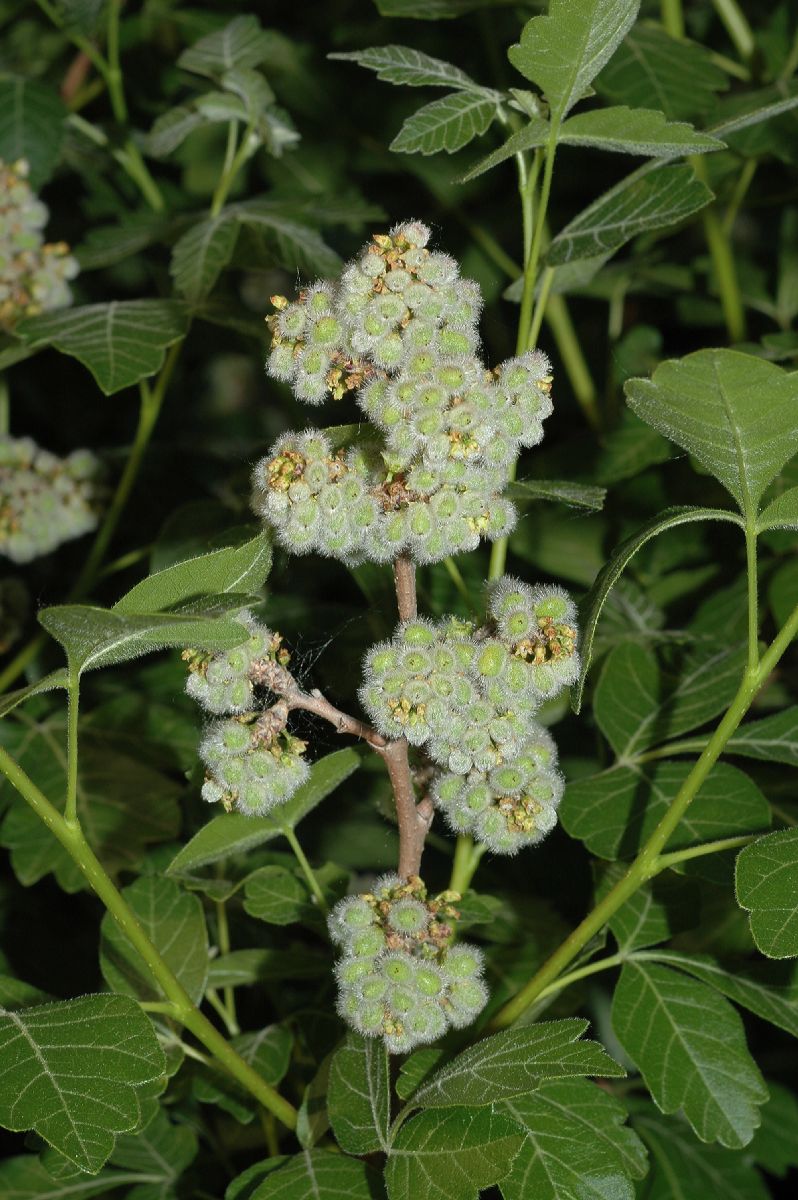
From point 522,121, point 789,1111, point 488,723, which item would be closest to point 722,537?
point 522,121

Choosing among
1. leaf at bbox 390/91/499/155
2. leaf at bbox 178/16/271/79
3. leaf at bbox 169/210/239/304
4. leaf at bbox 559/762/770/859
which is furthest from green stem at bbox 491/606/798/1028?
leaf at bbox 178/16/271/79

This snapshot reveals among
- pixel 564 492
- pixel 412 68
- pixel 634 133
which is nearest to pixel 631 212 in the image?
pixel 634 133

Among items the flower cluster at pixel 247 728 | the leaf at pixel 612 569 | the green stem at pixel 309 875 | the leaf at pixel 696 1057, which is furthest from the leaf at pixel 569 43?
the leaf at pixel 696 1057

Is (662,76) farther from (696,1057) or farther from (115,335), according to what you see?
(696,1057)

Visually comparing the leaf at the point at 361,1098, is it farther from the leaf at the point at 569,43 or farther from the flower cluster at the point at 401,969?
the leaf at the point at 569,43

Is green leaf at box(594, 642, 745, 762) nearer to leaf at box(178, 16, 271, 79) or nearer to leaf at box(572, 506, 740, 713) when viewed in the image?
leaf at box(572, 506, 740, 713)
